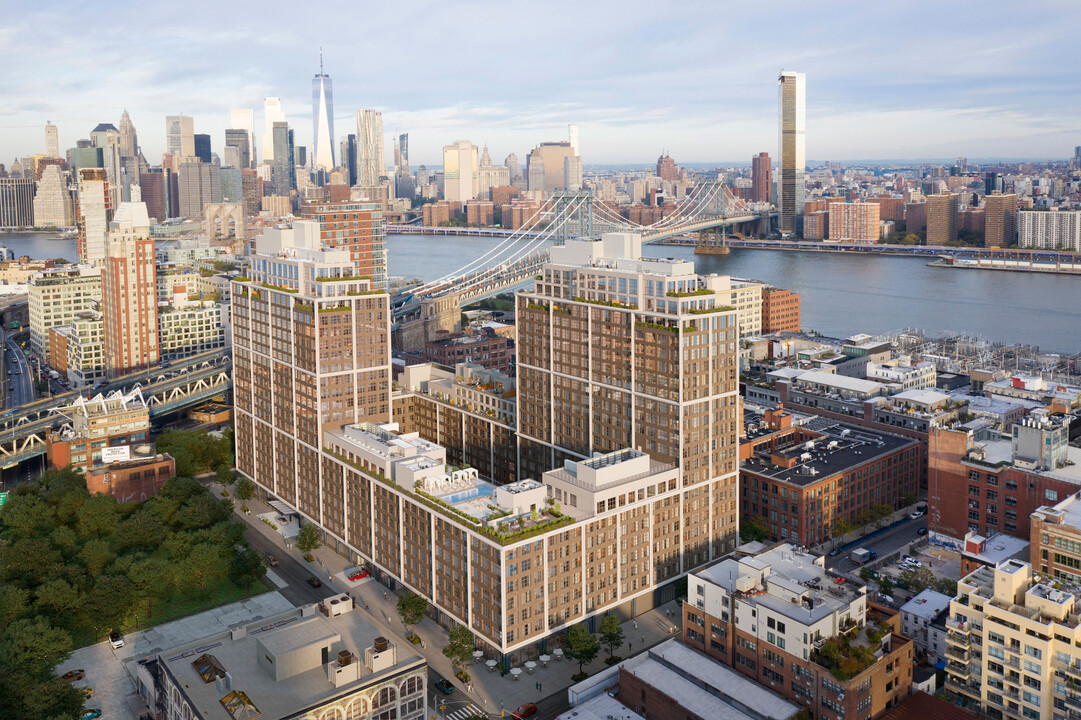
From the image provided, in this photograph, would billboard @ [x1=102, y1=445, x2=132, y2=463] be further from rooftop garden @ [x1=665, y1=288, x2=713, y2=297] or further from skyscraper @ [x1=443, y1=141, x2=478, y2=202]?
skyscraper @ [x1=443, y1=141, x2=478, y2=202]

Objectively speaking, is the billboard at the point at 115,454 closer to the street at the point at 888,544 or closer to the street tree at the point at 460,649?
the street tree at the point at 460,649

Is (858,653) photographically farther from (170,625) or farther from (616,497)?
(170,625)

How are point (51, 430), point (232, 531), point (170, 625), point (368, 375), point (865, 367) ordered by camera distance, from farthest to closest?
point (865, 367)
point (51, 430)
point (368, 375)
point (232, 531)
point (170, 625)

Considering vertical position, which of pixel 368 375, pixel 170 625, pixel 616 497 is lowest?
pixel 170 625

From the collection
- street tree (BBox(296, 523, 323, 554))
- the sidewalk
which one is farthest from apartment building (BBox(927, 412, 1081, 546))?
street tree (BBox(296, 523, 323, 554))

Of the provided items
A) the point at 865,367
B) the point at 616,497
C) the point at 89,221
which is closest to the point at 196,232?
the point at 89,221

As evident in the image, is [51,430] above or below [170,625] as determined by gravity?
above

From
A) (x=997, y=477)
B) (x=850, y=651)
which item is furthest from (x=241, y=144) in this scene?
(x=850, y=651)
